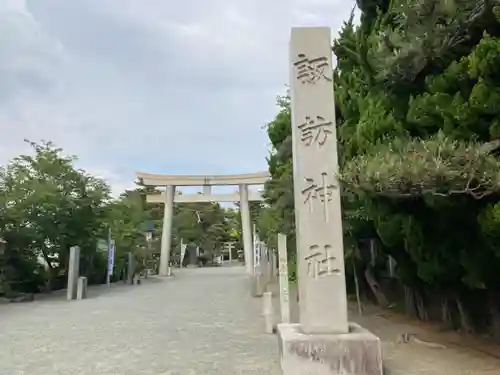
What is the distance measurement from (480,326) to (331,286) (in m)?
3.05

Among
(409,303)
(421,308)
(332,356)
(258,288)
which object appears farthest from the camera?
(258,288)

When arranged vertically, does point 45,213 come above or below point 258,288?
above

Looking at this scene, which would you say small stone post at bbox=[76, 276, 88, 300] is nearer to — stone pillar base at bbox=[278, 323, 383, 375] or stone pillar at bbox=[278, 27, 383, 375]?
stone pillar at bbox=[278, 27, 383, 375]

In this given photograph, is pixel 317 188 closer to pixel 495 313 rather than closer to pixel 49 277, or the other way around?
pixel 495 313

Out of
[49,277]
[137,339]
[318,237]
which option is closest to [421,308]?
[318,237]

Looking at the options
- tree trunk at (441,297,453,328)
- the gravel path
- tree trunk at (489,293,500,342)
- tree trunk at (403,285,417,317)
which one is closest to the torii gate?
the gravel path

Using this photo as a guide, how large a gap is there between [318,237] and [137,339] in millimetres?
3591

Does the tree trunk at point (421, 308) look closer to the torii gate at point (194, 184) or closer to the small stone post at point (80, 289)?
the small stone post at point (80, 289)

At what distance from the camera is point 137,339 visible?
7211 millimetres

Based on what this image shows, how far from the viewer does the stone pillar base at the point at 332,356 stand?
14.8 feet

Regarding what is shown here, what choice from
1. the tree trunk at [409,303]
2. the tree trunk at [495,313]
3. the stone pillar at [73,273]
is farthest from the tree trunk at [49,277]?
the tree trunk at [495,313]

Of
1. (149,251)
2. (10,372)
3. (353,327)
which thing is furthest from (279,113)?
(149,251)

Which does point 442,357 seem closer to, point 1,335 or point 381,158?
point 381,158

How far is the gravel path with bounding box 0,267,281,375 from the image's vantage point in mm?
5441
